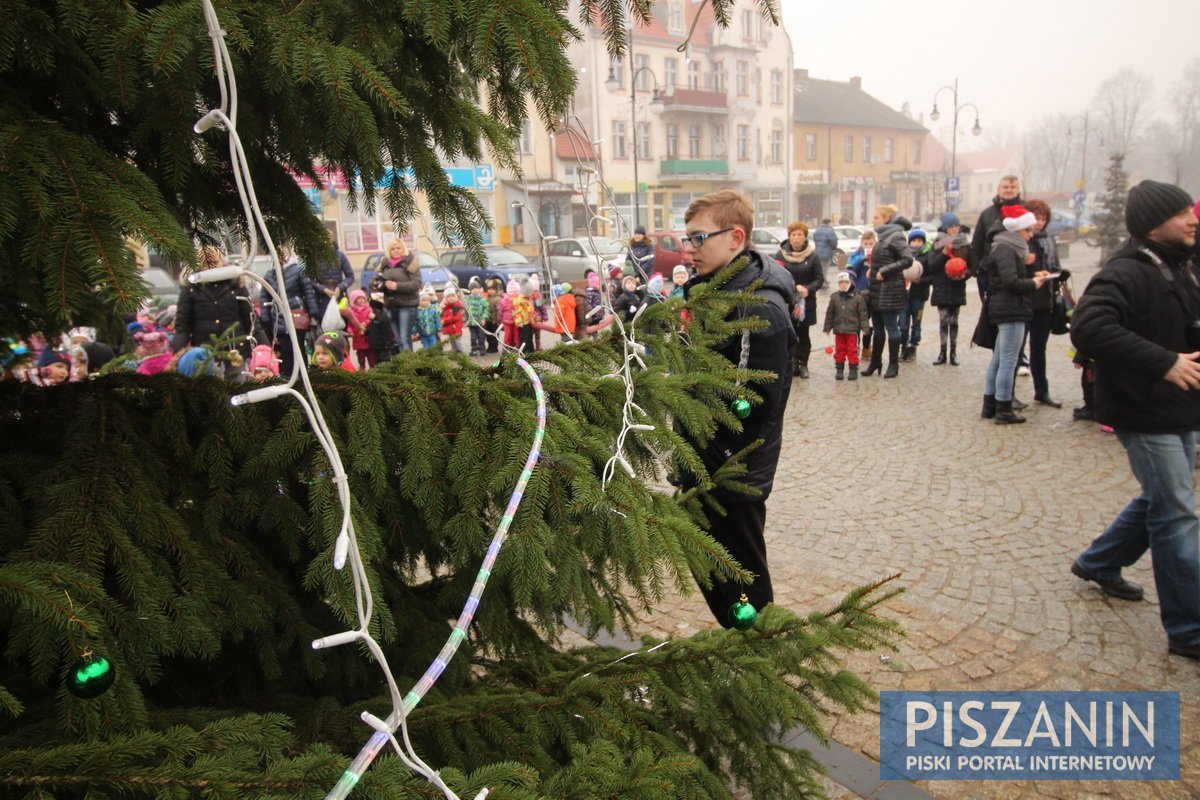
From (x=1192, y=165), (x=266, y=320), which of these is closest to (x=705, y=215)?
→ (x=266, y=320)

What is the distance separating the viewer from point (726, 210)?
10.8 feet

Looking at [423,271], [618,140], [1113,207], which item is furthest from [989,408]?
[618,140]

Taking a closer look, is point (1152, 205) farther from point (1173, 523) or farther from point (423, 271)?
point (423, 271)

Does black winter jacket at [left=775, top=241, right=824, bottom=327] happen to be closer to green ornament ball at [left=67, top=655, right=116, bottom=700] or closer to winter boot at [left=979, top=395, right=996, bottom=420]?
winter boot at [left=979, top=395, right=996, bottom=420]

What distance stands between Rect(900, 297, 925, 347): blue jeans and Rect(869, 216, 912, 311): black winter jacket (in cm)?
33

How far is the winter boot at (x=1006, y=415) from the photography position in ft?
25.2

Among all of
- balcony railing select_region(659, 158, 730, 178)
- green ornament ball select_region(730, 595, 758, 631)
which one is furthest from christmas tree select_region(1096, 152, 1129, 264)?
green ornament ball select_region(730, 595, 758, 631)

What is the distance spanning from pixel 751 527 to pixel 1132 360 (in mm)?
2075

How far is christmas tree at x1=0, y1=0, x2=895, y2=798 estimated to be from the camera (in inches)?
45.0

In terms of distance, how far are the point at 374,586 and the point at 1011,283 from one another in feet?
24.5

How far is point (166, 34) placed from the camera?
121 centimetres

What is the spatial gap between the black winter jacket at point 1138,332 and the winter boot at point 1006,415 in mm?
3968

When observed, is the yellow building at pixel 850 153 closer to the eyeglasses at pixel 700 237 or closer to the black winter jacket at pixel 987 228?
the black winter jacket at pixel 987 228

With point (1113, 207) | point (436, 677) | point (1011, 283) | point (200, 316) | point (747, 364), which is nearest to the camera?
point (436, 677)
